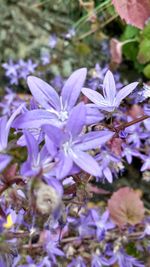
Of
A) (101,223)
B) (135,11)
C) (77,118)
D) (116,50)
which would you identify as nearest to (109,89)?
(77,118)

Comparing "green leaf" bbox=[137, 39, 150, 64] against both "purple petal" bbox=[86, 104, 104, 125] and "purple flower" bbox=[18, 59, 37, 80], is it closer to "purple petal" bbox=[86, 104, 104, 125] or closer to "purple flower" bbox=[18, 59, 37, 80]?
"purple flower" bbox=[18, 59, 37, 80]

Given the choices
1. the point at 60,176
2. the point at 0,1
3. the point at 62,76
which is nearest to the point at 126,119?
the point at 62,76

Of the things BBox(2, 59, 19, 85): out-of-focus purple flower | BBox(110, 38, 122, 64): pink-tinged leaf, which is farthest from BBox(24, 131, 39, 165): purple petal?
BBox(2, 59, 19, 85): out-of-focus purple flower

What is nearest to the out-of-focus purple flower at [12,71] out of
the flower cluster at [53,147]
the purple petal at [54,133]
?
the flower cluster at [53,147]

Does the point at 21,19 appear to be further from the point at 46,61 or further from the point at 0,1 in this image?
the point at 46,61

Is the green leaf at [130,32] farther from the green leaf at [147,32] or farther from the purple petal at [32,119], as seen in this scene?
the purple petal at [32,119]

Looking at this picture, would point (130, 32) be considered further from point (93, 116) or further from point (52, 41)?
point (93, 116)
